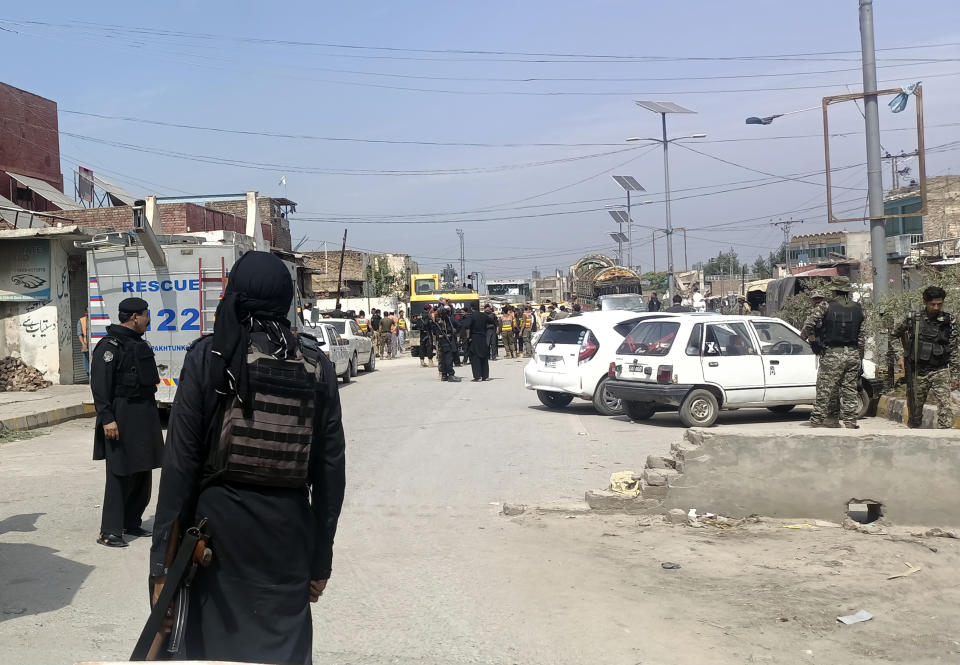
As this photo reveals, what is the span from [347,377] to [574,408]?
334 inches

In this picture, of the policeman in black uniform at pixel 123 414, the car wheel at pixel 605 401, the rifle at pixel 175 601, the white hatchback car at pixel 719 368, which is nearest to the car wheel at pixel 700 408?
the white hatchback car at pixel 719 368

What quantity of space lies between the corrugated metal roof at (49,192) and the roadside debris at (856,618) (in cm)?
2622

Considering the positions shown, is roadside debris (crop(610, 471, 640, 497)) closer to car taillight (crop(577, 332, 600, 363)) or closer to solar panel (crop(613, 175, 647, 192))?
car taillight (crop(577, 332, 600, 363))

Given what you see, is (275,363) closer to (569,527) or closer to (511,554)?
(511,554)

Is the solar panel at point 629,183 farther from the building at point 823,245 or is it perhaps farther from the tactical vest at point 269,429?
the tactical vest at point 269,429

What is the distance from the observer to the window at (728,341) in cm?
1304

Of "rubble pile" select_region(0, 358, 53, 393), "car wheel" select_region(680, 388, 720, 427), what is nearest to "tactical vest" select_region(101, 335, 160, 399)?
"car wheel" select_region(680, 388, 720, 427)

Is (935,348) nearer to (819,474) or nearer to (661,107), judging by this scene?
(819,474)

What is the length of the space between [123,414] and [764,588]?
4789mm

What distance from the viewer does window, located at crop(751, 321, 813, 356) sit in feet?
43.4

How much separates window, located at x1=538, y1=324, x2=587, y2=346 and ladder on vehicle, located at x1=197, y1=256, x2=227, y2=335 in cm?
535

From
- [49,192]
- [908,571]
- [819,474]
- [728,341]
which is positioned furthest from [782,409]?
[49,192]

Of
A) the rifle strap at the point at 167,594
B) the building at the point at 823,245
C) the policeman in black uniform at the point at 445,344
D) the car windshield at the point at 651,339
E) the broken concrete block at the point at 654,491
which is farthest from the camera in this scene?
the building at the point at 823,245

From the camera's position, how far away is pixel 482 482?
9.44 metres
